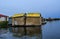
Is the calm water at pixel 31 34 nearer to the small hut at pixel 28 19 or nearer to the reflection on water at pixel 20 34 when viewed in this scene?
the reflection on water at pixel 20 34

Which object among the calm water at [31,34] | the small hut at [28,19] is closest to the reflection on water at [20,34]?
the calm water at [31,34]

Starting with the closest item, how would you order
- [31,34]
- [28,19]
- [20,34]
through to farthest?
[31,34]
[20,34]
[28,19]

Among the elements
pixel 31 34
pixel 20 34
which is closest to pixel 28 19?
pixel 20 34

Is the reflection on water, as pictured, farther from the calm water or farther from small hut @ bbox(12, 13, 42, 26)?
small hut @ bbox(12, 13, 42, 26)

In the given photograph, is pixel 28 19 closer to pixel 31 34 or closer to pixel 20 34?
pixel 20 34

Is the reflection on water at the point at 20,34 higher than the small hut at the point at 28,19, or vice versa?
the small hut at the point at 28,19

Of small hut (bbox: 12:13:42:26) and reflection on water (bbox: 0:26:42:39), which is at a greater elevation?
small hut (bbox: 12:13:42:26)

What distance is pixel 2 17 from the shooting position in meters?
47.6

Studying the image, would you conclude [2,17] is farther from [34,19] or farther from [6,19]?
[34,19]

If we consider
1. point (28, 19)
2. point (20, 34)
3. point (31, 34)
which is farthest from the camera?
point (28, 19)

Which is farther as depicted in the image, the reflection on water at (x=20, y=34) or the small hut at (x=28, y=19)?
the small hut at (x=28, y=19)

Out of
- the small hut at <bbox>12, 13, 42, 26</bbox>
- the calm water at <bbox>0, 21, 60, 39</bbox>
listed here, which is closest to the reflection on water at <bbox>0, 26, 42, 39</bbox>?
the calm water at <bbox>0, 21, 60, 39</bbox>

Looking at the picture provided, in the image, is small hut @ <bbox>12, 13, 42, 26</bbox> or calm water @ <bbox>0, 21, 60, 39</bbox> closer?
calm water @ <bbox>0, 21, 60, 39</bbox>

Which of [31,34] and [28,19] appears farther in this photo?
[28,19]
